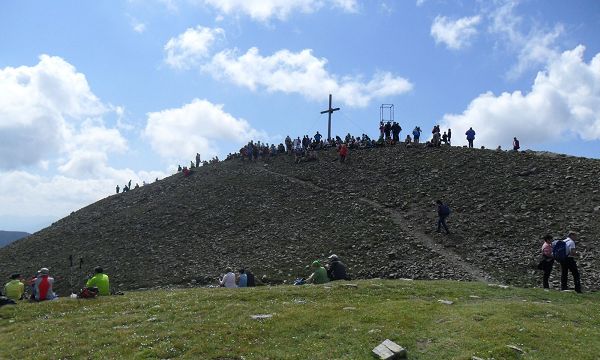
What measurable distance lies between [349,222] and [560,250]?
2067cm

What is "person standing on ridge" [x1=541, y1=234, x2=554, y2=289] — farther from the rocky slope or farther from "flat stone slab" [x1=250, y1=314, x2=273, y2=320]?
"flat stone slab" [x1=250, y1=314, x2=273, y2=320]

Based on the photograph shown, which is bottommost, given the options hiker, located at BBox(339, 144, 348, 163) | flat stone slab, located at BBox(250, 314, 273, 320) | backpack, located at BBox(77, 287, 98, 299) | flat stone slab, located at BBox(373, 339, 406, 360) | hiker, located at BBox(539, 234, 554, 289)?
flat stone slab, located at BBox(373, 339, 406, 360)

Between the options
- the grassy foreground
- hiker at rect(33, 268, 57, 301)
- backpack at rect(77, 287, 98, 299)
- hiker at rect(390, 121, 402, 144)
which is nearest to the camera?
the grassy foreground

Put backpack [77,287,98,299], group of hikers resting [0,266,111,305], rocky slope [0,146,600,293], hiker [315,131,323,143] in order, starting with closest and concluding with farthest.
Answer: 1. backpack [77,287,98,299]
2. group of hikers resting [0,266,111,305]
3. rocky slope [0,146,600,293]
4. hiker [315,131,323,143]

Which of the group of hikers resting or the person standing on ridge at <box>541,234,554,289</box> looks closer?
the group of hikers resting

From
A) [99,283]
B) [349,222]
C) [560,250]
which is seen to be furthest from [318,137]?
[560,250]

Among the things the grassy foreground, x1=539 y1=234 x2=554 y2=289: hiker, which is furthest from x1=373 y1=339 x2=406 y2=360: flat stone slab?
x1=539 y1=234 x2=554 y2=289: hiker

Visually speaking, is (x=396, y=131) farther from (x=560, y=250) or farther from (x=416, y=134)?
(x=560, y=250)

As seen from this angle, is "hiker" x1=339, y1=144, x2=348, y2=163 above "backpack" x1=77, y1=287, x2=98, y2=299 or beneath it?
above

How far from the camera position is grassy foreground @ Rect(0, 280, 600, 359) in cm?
1491

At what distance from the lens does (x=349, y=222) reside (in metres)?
43.2

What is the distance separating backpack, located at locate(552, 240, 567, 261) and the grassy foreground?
171cm

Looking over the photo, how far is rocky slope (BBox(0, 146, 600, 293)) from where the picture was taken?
34.2m

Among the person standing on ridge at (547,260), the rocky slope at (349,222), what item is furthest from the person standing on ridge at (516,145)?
the person standing on ridge at (547,260)
